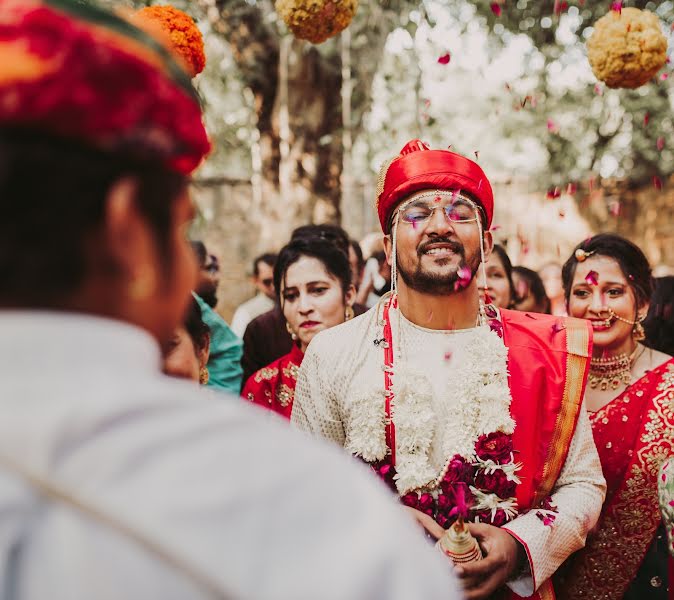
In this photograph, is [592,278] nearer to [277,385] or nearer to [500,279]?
[500,279]

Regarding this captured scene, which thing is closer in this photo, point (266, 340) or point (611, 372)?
point (611, 372)

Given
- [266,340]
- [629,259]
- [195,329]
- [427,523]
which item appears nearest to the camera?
[427,523]

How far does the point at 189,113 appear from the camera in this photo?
96 centimetres

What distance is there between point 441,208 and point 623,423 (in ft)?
4.20

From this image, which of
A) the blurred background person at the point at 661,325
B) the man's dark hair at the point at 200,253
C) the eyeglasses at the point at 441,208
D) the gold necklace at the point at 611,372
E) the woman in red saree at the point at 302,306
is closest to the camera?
the eyeglasses at the point at 441,208

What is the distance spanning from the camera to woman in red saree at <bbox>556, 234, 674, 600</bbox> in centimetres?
303

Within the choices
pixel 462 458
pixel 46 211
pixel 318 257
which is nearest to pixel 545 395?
pixel 462 458

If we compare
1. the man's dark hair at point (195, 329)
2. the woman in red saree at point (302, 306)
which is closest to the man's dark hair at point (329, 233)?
the woman in red saree at point (302, 306)

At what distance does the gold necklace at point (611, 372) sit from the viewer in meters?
3.25

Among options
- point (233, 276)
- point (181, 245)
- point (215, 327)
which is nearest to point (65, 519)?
point (181, 245)

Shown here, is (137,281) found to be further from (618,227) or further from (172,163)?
(618,227)

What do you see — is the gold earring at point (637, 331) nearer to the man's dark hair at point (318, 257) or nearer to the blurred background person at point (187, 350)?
the man's dark hair at point (318, 257)

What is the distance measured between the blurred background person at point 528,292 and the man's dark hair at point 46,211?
433cm

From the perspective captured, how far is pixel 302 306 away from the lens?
143 inches
